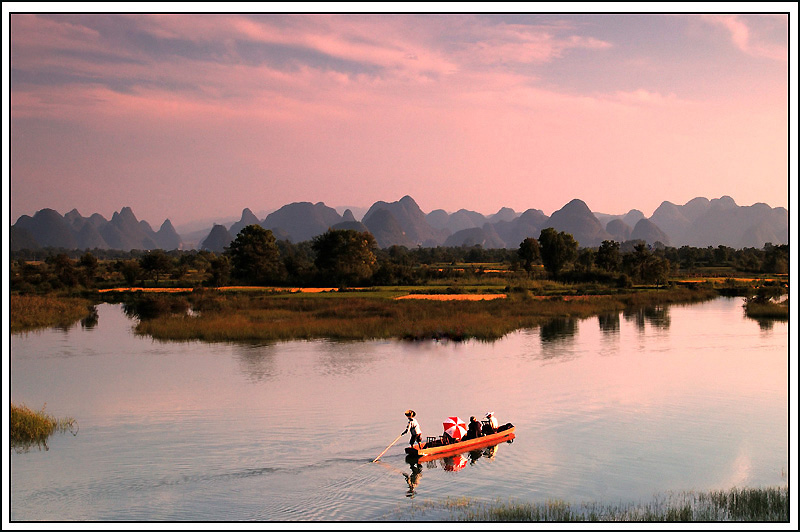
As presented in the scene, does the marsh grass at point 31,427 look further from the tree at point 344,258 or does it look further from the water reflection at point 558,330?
the tree at point 344,258

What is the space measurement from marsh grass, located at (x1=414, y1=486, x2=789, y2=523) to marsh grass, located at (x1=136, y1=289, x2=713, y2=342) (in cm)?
2459

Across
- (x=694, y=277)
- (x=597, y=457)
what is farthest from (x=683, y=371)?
(x=694, y=277)

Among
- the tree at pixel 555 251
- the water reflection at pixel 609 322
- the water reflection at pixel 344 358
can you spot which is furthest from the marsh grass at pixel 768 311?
the tree at pixel 555 251

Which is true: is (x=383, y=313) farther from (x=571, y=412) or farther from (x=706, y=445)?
(x=706, y=445)

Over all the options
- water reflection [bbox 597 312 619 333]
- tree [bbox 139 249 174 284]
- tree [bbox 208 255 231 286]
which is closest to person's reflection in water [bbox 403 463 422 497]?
water reflection [bbox 597 312 619 333]

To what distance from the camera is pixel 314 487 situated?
52.3ft

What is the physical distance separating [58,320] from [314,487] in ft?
136

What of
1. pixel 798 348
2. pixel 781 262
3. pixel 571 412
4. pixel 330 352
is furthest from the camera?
pixel 781 262

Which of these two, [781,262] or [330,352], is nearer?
[330,352]

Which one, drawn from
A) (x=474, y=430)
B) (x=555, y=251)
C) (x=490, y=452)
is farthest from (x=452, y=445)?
(x=555, y=251)

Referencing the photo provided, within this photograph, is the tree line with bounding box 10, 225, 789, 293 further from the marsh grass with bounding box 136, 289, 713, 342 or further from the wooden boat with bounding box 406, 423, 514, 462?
the wooden boat with bounding box 406, 423, 514, 462

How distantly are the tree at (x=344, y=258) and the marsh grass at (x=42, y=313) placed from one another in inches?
1144

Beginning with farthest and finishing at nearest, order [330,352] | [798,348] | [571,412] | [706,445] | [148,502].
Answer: [330,352], [571,412], [706,445], [148,502], [798,348]

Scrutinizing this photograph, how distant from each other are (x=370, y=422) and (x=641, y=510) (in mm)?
9121
